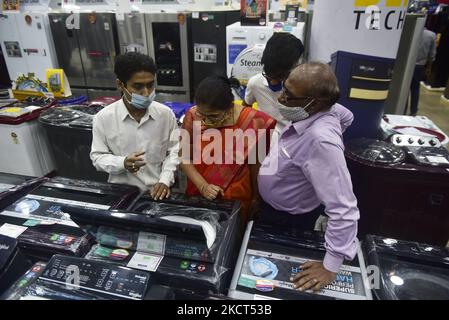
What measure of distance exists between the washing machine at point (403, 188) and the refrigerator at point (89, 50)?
12.5 ft

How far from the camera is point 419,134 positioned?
238 cm

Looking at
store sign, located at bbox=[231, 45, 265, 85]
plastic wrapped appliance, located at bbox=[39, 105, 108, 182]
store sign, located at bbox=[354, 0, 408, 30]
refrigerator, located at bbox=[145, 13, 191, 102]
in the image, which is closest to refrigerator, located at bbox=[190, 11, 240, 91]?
refrigerator, located at bbox=[145, 13, 191, 102]

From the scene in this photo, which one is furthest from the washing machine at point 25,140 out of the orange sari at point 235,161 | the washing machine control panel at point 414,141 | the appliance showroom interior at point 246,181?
the washing machine control panel at point 414,141

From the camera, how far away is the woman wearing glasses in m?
1.46

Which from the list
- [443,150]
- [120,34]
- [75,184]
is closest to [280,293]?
[75,184]

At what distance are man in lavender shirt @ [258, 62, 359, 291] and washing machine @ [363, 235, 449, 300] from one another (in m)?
0.12

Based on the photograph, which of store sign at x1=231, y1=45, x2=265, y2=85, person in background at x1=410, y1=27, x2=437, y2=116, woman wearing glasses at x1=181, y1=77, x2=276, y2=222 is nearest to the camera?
woman wearing glasses at x1=181, y1=77, x2=276, y2=222

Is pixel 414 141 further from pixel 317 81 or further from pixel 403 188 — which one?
pixel 317 81

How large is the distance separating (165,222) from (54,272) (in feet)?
1.15

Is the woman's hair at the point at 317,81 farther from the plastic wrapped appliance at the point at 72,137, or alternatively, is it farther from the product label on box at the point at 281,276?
the plastic wrapped appliance at the point at 72,137

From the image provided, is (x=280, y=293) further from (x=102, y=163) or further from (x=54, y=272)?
(x=102, y=163)

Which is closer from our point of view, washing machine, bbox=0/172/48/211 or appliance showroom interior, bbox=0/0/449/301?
appliance showroom interior, bbox=0/0/449/301

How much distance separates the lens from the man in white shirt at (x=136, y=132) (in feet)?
5.25

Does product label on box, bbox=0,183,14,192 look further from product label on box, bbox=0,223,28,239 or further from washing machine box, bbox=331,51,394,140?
washing machine box, bbox=331,51,394,140
